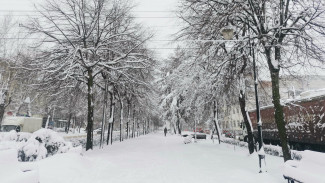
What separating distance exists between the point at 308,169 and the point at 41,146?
9774 millimetres

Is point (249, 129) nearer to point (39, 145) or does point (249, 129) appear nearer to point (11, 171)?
point (39, 145)

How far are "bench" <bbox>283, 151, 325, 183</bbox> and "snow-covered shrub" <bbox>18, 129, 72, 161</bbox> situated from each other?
30.1 feet

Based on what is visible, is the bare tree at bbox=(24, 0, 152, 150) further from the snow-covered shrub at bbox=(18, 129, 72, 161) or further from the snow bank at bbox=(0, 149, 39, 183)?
the snow bank at bbox=(0, 149, 39, 183)

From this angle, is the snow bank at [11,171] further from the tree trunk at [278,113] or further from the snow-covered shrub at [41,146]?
the tree trunk at [278,113]

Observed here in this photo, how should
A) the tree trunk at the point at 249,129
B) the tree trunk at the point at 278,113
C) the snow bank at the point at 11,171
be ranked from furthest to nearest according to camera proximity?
the tree trunk at the point at 249,129 → the tree trunk at the point at 278,113 → the snow bank at the point at 11,171

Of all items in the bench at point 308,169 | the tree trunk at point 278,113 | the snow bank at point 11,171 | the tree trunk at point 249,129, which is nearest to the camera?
the snow bank at point 11,171

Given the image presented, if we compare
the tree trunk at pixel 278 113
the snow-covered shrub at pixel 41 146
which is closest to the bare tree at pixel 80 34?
the snow-covered shrub at pixel 41 146

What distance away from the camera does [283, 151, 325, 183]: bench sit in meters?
4.33

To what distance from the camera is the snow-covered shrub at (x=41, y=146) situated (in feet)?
26.2

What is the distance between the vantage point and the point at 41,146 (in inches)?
344

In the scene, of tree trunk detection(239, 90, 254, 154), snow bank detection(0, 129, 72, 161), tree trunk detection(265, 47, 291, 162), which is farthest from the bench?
snow bank detection(0, 129, 72, 161)

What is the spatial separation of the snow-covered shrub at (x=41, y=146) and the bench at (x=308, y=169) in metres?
9.19

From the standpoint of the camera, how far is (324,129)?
33.9 ft

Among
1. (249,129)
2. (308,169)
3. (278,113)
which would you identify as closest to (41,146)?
(308,169)
